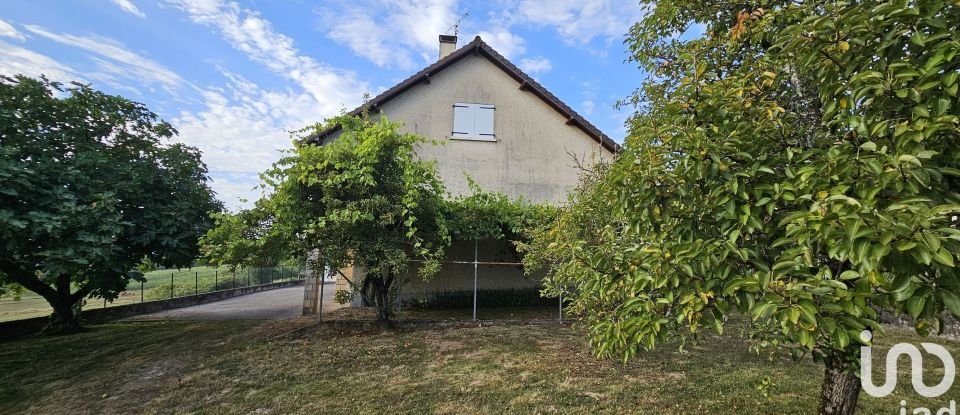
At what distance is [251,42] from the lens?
10039mm

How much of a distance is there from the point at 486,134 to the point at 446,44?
4.34 m

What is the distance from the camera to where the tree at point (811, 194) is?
4.64 ft

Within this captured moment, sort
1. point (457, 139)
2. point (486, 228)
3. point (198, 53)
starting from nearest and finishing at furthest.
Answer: point (198, 53) → point (486, 228) → point (457, 139)

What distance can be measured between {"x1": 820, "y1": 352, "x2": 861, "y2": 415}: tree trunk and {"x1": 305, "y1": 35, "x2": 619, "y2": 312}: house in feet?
34.9

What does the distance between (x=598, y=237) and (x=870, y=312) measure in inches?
130

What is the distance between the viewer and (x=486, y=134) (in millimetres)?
13867

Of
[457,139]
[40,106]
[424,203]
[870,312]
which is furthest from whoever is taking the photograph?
[457,139]

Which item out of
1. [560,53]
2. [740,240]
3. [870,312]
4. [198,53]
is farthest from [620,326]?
[198,53]

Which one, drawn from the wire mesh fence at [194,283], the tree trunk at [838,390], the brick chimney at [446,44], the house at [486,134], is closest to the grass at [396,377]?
the tree trunk at [838,390]

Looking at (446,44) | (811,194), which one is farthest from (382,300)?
(446,44)

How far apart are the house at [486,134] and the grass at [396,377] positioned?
5.25m

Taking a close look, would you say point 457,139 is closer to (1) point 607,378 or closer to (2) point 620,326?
(1) point 607,378

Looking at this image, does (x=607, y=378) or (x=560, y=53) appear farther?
(x=560, y=53)

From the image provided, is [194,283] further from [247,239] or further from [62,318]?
[247,239]
